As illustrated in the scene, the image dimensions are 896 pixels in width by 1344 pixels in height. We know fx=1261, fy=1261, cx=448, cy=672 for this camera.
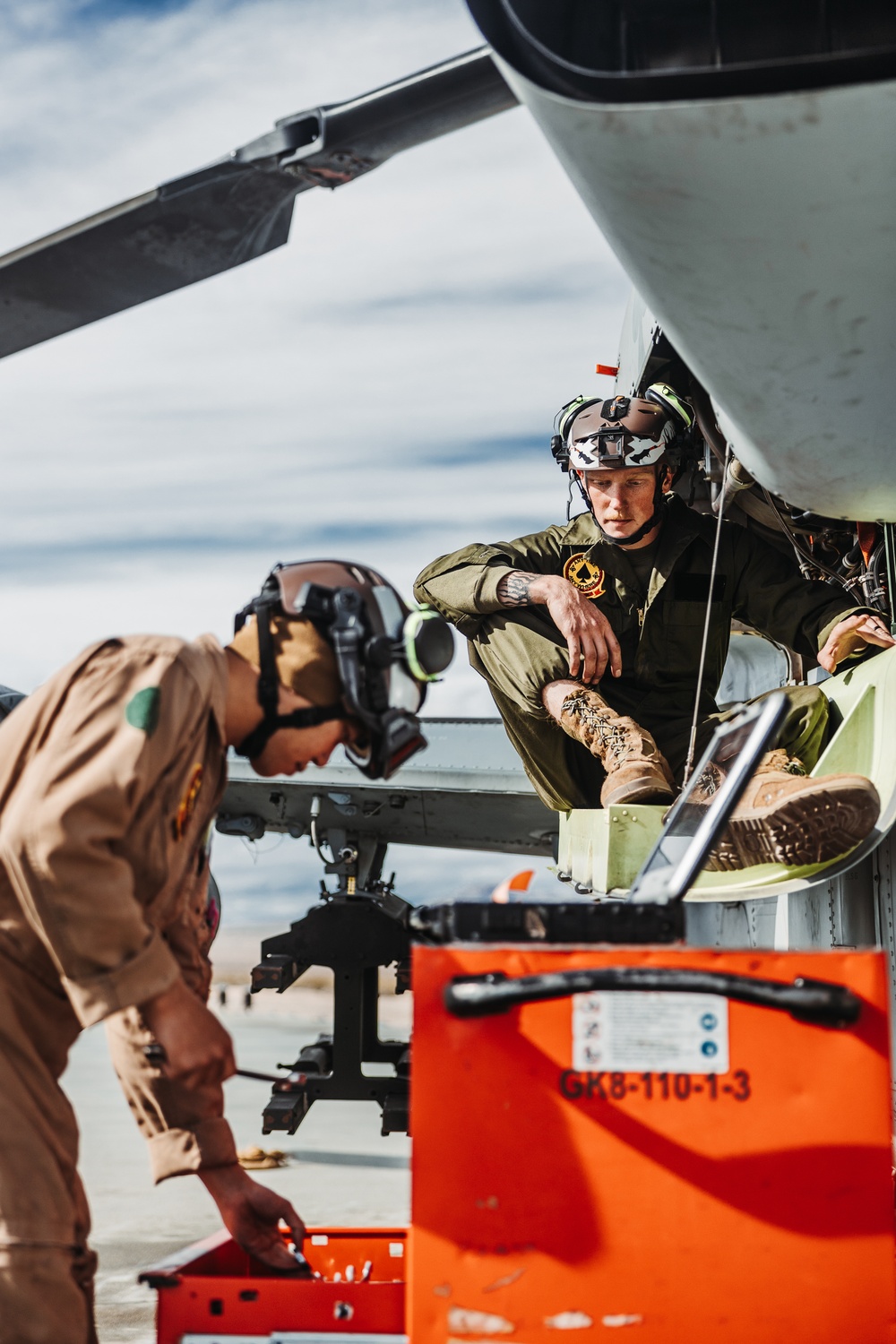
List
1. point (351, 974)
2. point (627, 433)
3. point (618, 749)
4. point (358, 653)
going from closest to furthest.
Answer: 1. point (358, 653)
2. point (618, 749)
3. point (627, 433)
4. point (351, 974)

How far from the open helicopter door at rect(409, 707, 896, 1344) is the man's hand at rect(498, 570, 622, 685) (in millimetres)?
2442

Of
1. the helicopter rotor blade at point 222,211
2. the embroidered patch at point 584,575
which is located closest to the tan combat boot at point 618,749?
the embroidered patch at point 584,575

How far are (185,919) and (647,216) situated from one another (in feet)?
5.38

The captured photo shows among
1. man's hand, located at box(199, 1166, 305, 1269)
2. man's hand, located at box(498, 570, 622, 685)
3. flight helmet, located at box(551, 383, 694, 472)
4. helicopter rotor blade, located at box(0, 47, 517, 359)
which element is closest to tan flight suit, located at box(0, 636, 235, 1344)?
man's hand, located at box(199, 1166, 305, 1269)

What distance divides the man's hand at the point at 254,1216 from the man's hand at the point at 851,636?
8.70ft

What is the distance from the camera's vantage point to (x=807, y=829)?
326 cm

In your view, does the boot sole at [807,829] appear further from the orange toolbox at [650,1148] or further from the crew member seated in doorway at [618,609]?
the orange toolbox at [650,1148]

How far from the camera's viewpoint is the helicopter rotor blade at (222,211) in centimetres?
288

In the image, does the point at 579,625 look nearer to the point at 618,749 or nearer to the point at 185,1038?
the point at 618,749

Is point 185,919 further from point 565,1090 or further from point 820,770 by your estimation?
point 820,770

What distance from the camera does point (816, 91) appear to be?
7.38 feet

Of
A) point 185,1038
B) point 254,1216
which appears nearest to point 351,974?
point 254,1216

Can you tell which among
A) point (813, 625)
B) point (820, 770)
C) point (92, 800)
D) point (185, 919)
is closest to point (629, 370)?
point (813, 625)

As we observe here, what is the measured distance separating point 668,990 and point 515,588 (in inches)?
106
